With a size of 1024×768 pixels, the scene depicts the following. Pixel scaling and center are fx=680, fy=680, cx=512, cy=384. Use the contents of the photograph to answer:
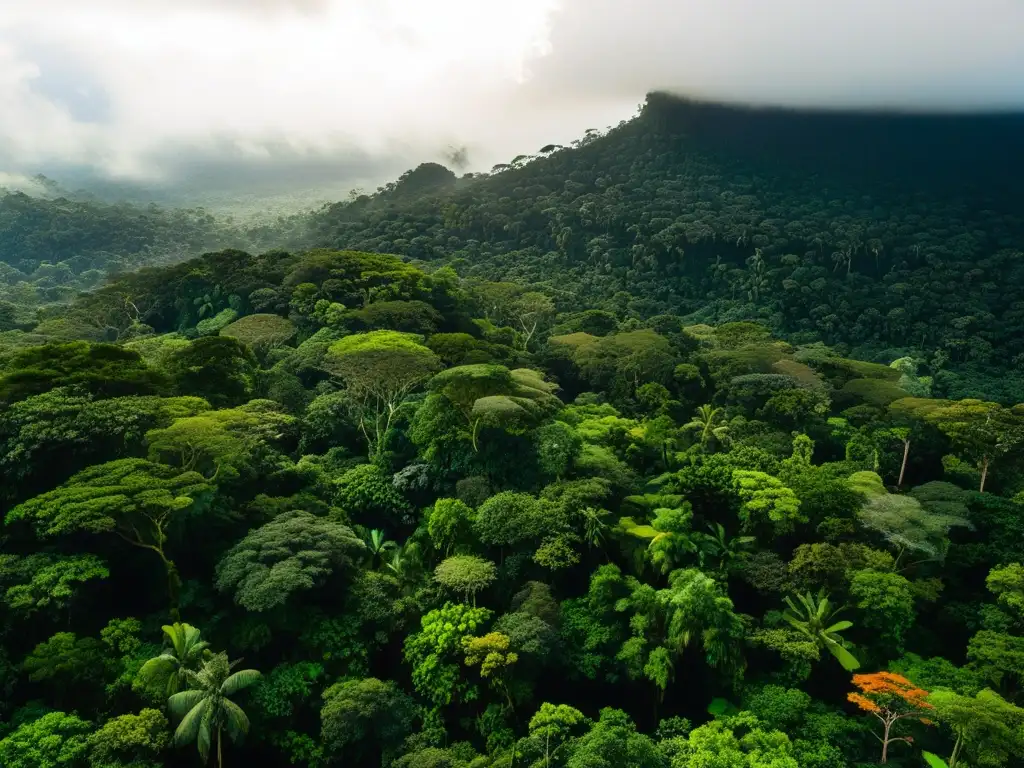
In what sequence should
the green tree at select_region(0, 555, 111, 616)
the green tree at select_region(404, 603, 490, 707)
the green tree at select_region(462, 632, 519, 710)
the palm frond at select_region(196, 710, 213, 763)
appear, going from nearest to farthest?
the palm frond at select_region(196, 710, 213, 763), the green tree at select_region(0, 555, 111, 616), the green tree at select_region(462, 632, 519, 710), the green tree at select_region(404, 603, 490, 707)

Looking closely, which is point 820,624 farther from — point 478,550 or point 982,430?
point 982,430

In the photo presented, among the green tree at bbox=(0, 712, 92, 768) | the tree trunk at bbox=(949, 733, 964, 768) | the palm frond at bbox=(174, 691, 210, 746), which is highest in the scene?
the green tree at bbox=(0, 712, 92, 768)

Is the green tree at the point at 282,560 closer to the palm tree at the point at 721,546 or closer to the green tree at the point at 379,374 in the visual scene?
the green tree at the point at 379,374

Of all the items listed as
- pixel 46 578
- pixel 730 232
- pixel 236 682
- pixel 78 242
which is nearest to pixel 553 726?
pixel 236 682

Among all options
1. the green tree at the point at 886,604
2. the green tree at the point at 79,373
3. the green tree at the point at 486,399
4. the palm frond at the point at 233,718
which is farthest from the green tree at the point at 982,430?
the green tree at the point at 79,373

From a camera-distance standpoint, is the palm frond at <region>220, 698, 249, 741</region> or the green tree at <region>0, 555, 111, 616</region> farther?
the green tree at <region>0, 555, 111, 616</region>

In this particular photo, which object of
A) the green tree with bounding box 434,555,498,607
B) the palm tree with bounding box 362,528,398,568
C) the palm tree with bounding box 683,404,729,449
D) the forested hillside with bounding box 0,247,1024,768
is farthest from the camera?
the palm tree with bounding box 683,404,729,449

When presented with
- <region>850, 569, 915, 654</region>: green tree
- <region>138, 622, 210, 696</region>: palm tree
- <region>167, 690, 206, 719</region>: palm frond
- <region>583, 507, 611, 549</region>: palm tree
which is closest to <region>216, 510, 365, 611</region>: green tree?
<region>138, 622, 210, 696</region>: palm tree

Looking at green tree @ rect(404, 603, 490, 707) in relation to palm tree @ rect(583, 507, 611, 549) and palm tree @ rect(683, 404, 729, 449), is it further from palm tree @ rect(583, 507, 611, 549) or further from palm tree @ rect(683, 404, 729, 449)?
palm tree @ rect(683, 404, 729, 449)
